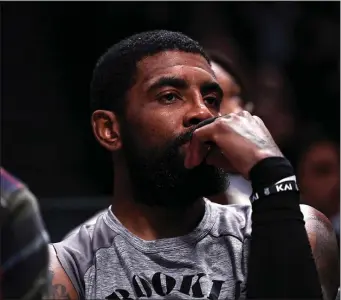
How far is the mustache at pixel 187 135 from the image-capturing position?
235cm

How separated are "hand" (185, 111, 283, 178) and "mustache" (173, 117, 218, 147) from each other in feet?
0.16

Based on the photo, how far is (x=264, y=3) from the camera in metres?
6.31

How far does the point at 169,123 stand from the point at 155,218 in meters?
0.33

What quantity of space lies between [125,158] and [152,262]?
39cm

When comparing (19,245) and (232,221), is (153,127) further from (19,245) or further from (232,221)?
(19,245)

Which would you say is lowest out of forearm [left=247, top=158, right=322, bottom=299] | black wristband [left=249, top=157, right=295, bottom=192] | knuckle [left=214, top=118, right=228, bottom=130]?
forearm [left=247, top=158, right=322, bottom=299]

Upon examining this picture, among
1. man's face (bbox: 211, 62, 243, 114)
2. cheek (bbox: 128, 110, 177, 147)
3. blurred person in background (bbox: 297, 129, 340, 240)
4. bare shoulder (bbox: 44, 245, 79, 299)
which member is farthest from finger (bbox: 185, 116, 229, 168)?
blurred person in background (bbox: 297, 129, 340, 240)

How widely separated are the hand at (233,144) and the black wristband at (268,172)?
0.06 feet

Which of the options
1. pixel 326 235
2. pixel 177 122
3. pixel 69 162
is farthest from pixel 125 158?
pixel 69 162

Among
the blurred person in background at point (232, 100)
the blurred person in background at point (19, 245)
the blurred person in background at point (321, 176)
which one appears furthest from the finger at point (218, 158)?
the blurred person in background at point (321, 176)

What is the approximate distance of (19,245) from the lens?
1.79 meters

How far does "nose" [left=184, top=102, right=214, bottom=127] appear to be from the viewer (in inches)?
94.4

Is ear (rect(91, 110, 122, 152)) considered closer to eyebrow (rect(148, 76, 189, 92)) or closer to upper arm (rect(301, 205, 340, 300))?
eyebrow (rect(148, 76, 189, 92))

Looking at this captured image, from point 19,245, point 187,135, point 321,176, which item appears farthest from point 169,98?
point 321,176
